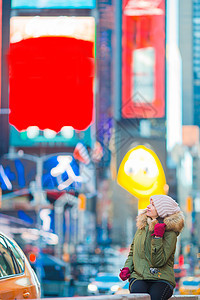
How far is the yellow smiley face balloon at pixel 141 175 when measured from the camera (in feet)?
51.9

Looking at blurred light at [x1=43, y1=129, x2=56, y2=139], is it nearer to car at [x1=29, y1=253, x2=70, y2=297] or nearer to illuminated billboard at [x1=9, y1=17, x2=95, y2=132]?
illuminated billboard at [x1=9, y1=17, x2=95, y2=132]

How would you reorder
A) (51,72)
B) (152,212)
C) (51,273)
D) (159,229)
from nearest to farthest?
(159,229)
(152,212)
(51,273)
(51,72)

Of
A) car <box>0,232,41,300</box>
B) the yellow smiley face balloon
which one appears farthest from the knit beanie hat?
the yellow smiley face balloon

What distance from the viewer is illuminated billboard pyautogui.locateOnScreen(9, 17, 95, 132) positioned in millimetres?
35000

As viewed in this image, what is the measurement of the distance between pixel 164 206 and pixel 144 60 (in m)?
31.6

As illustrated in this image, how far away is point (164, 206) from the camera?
6.55 m

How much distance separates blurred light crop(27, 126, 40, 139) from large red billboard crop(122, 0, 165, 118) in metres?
4.05

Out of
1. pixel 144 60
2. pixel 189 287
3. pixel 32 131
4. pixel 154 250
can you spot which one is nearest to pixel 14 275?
pixel 154 250

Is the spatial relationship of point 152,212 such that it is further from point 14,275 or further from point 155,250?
point 14,275

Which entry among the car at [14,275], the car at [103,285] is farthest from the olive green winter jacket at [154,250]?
the car at [103,285]

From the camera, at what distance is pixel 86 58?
117ft

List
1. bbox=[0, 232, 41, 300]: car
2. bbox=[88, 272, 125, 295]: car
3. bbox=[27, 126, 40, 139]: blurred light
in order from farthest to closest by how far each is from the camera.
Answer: bbox=[27, 126, 40, 139]: blurred light → bbox=[88, 272, 125, 295]: car → bbox=[0, 232, 41, 300]: car

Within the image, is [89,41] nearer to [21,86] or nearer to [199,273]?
[21,86]

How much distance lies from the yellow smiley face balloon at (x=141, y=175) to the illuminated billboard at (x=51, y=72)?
19150 millimetres
